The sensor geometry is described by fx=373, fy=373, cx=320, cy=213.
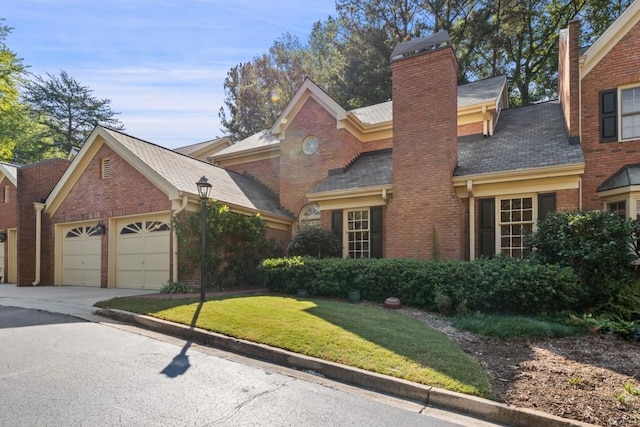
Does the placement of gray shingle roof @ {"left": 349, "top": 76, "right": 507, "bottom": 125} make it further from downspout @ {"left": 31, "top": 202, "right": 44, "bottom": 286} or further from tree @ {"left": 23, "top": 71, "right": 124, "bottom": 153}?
tree @ {"left": 23, "top": 71, "right": 124, "bottom": 153}

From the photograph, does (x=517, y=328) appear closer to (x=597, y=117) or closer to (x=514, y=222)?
(x=514, y=222)

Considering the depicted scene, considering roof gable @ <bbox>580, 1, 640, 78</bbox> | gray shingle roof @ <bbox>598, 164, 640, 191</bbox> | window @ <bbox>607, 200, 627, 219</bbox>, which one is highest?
roof gable @ <bbox>580, 1, 640, 78</bbox>

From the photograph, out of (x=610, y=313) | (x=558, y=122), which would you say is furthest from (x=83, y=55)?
(x=558, y=122)

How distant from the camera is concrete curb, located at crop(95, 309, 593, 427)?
3.76 meters

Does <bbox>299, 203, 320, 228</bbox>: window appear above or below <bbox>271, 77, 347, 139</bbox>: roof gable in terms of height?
below

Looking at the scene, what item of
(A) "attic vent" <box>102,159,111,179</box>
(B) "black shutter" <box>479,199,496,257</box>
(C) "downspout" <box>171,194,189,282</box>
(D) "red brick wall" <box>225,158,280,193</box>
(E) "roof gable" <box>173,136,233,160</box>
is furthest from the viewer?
(E) "roof gable" <box>173,136,233,160</box>

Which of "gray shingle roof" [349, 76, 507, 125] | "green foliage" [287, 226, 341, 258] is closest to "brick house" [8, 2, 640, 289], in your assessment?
"gray shingle roof" [349, 76, 507, 125]

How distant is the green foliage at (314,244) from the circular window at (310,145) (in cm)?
462

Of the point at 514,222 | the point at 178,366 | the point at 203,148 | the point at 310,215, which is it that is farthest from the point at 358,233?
the point at 203,148

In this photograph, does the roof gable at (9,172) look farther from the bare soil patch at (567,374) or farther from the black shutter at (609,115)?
the black shutter at (609,115)

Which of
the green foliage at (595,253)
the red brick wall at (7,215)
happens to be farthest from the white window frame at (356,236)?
the red brick wall at (7,215)

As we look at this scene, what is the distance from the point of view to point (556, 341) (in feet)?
20.4

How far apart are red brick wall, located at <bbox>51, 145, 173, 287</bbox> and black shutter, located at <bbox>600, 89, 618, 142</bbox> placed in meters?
13.7

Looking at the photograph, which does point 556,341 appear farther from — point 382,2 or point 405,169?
point 382,2
